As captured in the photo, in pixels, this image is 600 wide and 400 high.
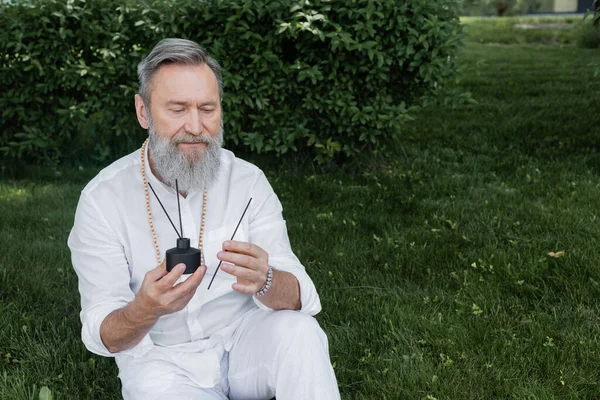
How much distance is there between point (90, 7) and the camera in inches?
259

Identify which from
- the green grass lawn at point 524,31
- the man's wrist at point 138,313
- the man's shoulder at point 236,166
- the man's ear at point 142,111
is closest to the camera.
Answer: the man's wrist at point 138,313

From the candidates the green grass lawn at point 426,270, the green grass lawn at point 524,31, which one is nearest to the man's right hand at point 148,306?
the green grass lawn at point 426,270

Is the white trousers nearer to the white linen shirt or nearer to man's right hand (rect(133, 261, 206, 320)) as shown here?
the white linen shirt

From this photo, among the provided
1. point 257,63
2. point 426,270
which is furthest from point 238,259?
point 257,63

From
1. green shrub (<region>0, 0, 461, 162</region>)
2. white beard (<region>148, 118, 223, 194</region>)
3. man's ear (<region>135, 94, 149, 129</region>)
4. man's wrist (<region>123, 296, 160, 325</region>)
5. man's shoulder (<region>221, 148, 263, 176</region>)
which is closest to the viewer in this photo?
man's wrist (<region>123, 296, 160, 325</region>)

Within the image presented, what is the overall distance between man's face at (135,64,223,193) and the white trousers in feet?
1.95

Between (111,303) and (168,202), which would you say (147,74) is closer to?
(168,202)

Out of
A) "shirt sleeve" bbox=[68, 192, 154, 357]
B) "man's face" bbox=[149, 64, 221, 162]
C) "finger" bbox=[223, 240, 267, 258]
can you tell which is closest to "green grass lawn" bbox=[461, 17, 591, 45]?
"man's face" bbox=[149, 64, 221, 162]

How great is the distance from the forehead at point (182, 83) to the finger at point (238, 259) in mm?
635

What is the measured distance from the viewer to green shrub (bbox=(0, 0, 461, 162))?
6.13 metres

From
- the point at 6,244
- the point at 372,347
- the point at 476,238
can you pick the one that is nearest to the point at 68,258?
the point at 6,244

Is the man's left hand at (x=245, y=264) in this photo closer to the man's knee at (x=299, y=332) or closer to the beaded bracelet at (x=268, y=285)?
the beaded bracelet at (x=268, y=285)

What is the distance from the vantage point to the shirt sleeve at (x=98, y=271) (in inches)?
101

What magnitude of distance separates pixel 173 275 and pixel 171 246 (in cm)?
64
